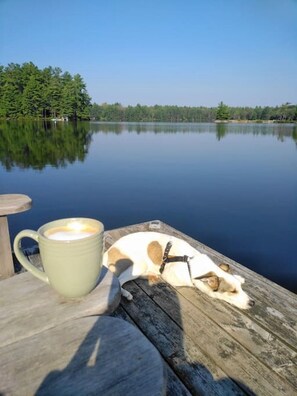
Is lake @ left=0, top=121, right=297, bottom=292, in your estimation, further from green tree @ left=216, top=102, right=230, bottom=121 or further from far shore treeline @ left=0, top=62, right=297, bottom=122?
green tree @ left=216, top=102, right=230, bottom=121

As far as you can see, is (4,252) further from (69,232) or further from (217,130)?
(217,130)

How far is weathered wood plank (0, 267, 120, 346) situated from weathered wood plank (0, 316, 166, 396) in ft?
0.26

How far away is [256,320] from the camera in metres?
2.29

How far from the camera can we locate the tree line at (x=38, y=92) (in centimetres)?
6384

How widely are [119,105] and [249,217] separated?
134039 mm

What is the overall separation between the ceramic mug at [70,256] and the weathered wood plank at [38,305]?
0.05 m

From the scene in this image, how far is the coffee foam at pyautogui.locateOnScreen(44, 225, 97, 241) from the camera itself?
1.04 metres

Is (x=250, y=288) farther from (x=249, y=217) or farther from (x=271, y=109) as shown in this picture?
(x=271, y=109)

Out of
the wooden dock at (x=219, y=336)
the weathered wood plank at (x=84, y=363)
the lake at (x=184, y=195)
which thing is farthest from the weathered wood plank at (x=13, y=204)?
the lake at (x=184, y=195)

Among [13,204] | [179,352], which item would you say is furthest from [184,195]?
[179,352]

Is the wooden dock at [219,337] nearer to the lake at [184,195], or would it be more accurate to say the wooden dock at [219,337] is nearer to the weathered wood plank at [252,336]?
the weathered wood plank at [252,336]

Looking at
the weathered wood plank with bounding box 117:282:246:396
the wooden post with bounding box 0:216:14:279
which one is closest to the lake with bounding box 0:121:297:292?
the weathered wood plank with bounding box 117:282:246:396

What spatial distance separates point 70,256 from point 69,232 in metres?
0.16

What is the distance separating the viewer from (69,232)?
1105 millimetres
